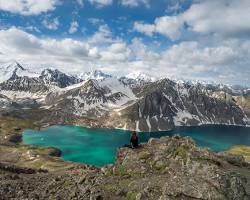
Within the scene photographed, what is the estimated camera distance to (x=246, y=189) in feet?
113

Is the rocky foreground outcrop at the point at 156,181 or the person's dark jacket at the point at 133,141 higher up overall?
the person's dark jacket at the point at 133,141

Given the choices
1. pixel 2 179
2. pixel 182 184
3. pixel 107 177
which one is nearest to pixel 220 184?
pixel 182 184

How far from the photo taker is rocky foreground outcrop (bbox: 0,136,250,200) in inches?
1272

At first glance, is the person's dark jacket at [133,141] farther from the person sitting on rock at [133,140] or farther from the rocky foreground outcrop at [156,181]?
the rocky foreground outcrop at [156,181]

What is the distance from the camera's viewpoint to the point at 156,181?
35.3 m

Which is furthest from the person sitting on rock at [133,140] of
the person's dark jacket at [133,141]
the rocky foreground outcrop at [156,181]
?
the rocky foreground outcrop at [156,181]

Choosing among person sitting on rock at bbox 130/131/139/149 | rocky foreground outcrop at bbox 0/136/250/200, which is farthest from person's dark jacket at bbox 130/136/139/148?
rocky foreground outcrop at bbox 0/136/250/200

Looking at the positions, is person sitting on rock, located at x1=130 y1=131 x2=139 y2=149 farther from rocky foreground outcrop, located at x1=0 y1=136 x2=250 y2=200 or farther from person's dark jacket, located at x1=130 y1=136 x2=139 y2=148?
rocky foreground outcrop, located at x1=0 y1=136 x2=250 y2=200

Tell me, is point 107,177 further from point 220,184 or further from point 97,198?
point 220,184

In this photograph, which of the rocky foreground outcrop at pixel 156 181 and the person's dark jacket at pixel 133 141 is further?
the person's dark jacket at pixel 133 141

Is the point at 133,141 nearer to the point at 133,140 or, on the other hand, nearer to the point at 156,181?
the point at 133,140

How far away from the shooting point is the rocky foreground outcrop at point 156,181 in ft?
106

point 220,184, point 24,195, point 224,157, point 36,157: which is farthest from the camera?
point 36,157

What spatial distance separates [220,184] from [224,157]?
13.9 m
